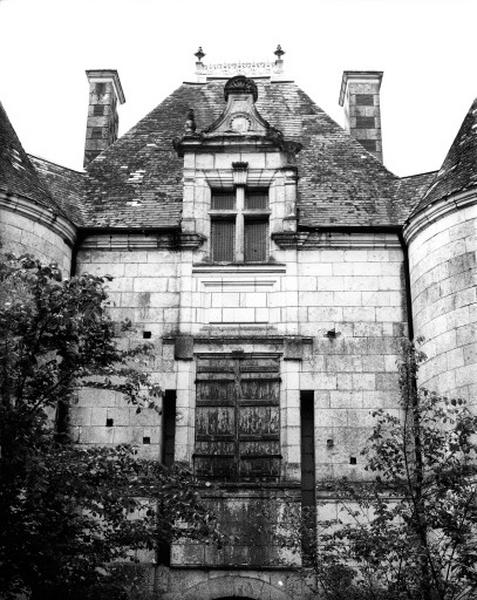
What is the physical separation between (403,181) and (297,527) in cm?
837

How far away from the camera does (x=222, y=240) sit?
17.6 metres

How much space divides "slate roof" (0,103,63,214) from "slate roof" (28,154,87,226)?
0.49 m

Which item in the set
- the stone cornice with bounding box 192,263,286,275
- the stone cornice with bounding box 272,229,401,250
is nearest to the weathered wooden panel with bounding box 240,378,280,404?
the stone cornice with bounding box 192,263,286,275

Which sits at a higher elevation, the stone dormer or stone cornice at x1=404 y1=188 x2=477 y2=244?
the stone dormer

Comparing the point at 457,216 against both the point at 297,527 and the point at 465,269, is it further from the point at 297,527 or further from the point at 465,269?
the point at 297,527

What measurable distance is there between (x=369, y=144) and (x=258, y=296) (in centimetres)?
607

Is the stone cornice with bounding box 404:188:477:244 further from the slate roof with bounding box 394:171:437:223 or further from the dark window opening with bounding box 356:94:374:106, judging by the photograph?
the dark window opening with bounding box 356:94:374:106

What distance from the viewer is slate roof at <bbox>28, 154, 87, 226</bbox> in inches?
709

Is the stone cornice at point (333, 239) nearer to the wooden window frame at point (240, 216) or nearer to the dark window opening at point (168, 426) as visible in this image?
the wooden window frame at point (240, 216)

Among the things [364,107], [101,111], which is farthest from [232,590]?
[101,111]

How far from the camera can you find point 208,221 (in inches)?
693

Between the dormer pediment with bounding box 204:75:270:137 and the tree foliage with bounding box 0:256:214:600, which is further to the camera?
the dormer pediment with bounding box 204:75:270:137

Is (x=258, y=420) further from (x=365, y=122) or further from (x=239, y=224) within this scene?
(x=365, y=122)

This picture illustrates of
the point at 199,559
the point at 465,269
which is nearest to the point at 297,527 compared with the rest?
the point at 199,559
